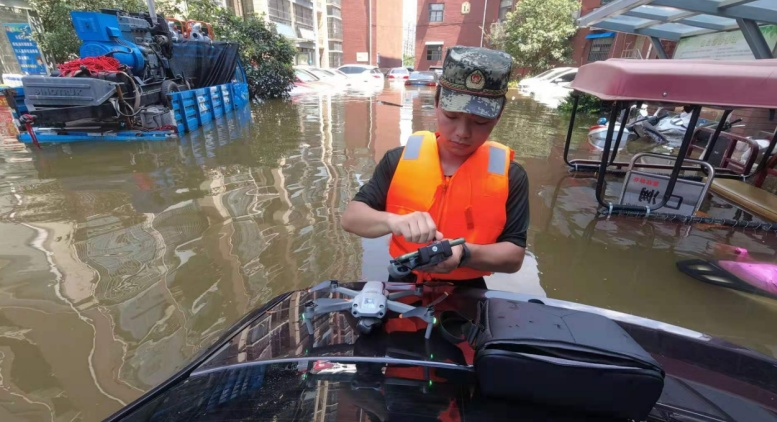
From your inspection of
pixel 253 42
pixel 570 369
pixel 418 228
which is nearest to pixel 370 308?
pixel 418 228

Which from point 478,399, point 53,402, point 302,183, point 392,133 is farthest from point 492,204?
point 392,133

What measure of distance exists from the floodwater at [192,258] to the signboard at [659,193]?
0.87 feet

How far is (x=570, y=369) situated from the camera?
0.88 m

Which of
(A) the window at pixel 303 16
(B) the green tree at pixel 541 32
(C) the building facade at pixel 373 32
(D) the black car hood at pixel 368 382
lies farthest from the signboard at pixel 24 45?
(C) the building facade at pixel 373 32

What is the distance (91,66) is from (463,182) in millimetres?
8784

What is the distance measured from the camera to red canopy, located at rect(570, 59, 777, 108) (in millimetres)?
3436

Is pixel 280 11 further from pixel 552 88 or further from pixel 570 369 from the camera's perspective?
pixel 570 369

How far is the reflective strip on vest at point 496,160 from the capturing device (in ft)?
5.51

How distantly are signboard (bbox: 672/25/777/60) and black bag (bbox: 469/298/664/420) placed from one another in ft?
29.4

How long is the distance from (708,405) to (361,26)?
1945 inches

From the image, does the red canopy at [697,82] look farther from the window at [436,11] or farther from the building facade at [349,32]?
the window at [436,11]

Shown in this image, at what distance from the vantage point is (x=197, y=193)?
553 cm

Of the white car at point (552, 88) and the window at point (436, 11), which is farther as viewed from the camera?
the window at point (436, 11)

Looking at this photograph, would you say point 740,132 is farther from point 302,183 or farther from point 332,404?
point 332,404
